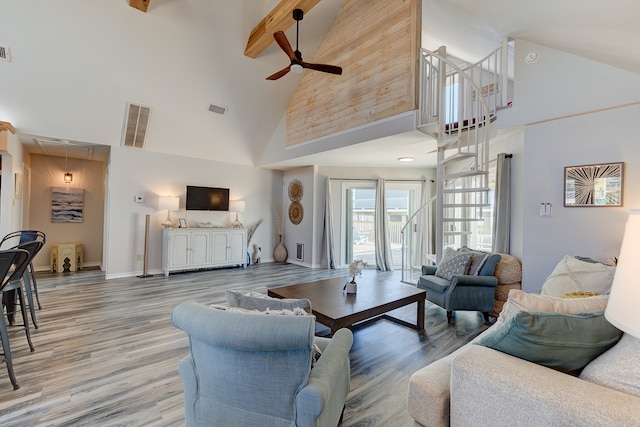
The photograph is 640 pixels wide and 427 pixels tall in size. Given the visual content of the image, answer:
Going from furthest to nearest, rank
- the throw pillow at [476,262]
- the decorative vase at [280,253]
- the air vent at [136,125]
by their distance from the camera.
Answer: the decorative vase at [280,253] < the air vent at [136,125] < the throw pillow at [476,262]

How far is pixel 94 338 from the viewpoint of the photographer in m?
2.88

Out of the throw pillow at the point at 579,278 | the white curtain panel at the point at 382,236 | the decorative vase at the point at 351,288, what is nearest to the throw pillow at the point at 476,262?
the throw pillow at the point at 579,278

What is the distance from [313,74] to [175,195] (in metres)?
3.75

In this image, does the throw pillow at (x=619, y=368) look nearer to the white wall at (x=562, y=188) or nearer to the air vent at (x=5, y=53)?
the white wall at (x=562, y=188)

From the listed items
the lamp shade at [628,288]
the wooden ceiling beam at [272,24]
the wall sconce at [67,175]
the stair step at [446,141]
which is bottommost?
the lamp shade at [628,288]

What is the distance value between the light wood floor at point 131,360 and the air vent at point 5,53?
3.23 meters

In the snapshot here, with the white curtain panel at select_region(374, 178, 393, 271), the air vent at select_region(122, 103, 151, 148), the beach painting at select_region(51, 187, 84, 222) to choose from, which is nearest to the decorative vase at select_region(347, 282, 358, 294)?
the white curtain panel at select_region(374, 178, 393, 271)

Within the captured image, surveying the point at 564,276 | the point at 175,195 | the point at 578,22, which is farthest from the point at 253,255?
the point at 578,22

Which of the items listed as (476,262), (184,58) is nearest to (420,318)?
(476,262)

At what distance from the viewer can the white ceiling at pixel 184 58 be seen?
3098 mm

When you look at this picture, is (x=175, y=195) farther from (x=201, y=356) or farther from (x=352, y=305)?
(x=201, y=356)

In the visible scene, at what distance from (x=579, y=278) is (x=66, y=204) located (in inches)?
339

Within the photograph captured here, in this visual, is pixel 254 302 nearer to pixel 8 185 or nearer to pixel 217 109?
pixel 217 109

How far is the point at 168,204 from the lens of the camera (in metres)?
5.76
